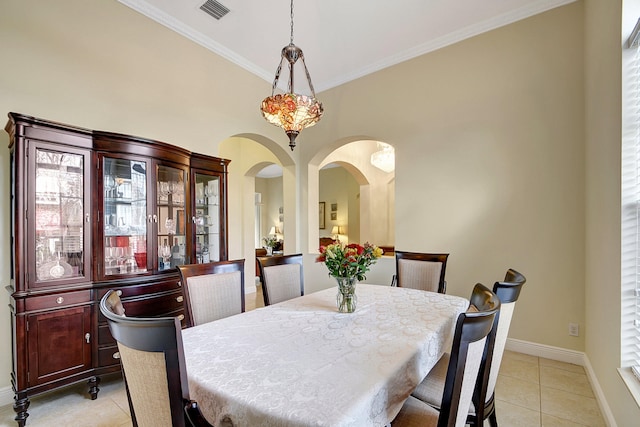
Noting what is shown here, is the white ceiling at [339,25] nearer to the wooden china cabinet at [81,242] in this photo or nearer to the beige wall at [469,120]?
the beige wall at [469,120]

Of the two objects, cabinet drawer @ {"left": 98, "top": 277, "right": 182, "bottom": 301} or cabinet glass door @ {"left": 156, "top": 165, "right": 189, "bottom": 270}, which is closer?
cabinet drawer @ {"left": 98, "top": 277, "right": 182, "bottom": 301}

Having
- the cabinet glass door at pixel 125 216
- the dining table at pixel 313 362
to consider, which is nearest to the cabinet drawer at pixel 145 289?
the cabinet glass door at pixel 125 216

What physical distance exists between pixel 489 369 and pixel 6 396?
3.28 m

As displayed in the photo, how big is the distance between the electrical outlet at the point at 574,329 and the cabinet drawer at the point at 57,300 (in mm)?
4256

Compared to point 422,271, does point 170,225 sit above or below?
above

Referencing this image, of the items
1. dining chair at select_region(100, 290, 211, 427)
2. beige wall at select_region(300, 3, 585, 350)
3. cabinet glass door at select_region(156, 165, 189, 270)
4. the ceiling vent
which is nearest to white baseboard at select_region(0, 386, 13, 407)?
cabinet glass door at select_region(156, 165, 189, 270)

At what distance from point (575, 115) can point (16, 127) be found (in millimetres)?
4564

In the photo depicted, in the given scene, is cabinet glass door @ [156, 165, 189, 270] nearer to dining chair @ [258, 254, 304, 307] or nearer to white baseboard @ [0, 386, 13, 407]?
dining chair @ [258, 254, 304, 307]

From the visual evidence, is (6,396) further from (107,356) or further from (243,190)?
(243,190)

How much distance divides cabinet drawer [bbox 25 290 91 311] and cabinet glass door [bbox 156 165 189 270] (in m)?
0.59

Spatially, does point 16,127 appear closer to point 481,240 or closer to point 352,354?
point 352,354

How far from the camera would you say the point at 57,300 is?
2.13 m

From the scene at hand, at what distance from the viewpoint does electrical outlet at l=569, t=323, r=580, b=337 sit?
276 centimetres

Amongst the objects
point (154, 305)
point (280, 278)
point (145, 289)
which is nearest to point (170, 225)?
point (145, 289)
